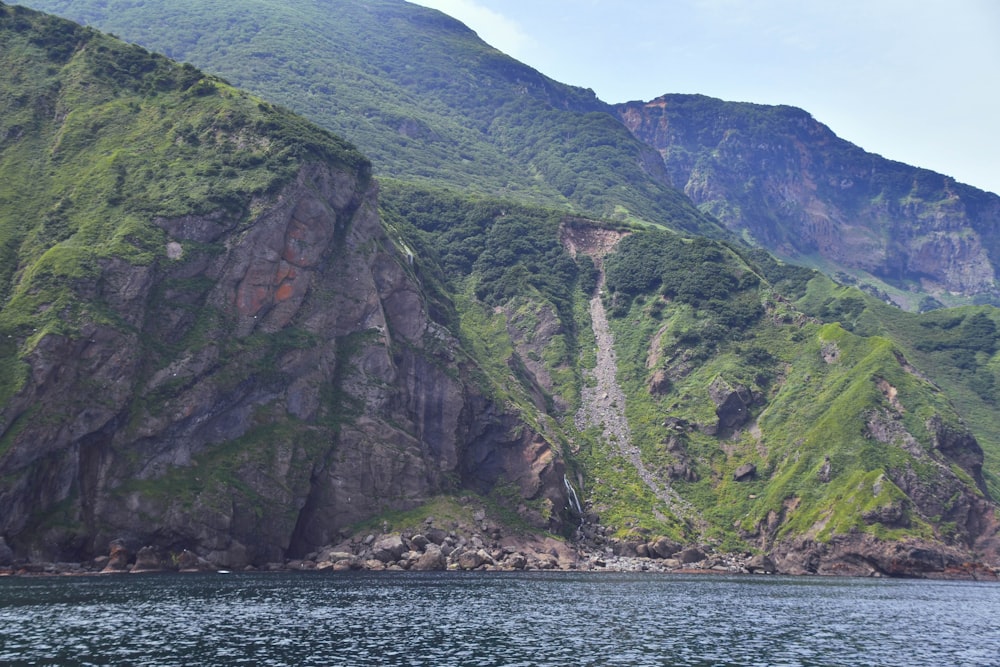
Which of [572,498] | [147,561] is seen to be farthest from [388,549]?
[572,498]

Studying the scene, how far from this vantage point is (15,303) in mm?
146000

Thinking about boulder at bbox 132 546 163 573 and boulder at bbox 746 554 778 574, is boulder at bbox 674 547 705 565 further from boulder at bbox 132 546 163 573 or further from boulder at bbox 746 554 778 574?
boulder at bbox 132 546 163 573

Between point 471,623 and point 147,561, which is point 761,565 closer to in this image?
point 471,623

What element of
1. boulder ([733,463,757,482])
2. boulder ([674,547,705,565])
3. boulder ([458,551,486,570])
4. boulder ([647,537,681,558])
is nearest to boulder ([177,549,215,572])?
boulder ([458,551,486,570])

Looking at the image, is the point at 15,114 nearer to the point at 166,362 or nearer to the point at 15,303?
the point at 15,303

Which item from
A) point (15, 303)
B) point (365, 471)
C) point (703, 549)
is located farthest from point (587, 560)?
point (15, 303)

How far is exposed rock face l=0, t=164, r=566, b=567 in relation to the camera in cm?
13550

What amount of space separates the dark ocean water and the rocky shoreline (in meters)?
12.8

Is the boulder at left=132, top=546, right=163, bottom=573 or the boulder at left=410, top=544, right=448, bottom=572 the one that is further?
the boulder at left=410, top=544, right=448, bottom=572

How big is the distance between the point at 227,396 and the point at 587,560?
234 feet

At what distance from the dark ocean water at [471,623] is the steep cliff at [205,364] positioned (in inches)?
859

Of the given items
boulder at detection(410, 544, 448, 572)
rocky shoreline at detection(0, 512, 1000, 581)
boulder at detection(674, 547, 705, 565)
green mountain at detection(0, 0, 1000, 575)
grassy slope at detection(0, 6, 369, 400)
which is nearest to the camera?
rocky shoreline at detection(0, 512, 1000, 581)

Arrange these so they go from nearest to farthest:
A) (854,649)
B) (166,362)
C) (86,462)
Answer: (854,649) → (86,462) → (166,362)

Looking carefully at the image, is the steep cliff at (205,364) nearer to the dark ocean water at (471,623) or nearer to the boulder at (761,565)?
the dark ocean water at (471,623)
